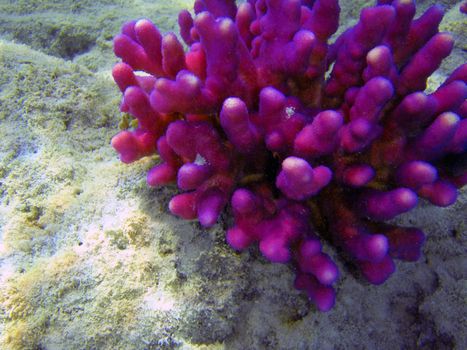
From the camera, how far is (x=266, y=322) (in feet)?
6.29

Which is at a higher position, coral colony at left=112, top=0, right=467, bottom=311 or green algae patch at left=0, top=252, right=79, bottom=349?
coral colony at left=112, top=0, right=467, bottom=311

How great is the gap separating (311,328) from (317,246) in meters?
0.56

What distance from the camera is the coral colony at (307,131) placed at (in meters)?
1.69

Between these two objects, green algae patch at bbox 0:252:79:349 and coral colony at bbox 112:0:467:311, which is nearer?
coral colony at bbox 112:0:467:311

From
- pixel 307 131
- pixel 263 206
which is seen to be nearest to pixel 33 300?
pixel 263 206

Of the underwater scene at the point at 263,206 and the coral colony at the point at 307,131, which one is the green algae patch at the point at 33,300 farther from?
the coral colony at the point at 307,131

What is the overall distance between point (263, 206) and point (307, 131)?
1.45 ft

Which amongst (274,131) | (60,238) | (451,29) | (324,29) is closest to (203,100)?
(274,131)

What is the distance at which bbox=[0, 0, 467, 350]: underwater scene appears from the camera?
5.66ft

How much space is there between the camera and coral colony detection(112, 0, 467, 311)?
5.54 ft

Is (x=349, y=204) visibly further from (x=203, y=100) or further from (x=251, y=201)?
(x=203, y=100)

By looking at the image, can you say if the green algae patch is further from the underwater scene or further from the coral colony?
the coral colony

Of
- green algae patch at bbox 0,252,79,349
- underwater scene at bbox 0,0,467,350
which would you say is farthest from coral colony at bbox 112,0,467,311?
green algae patch at bbox 0,252,79,349

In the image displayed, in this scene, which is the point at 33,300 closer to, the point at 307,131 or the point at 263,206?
the point at 263,206
